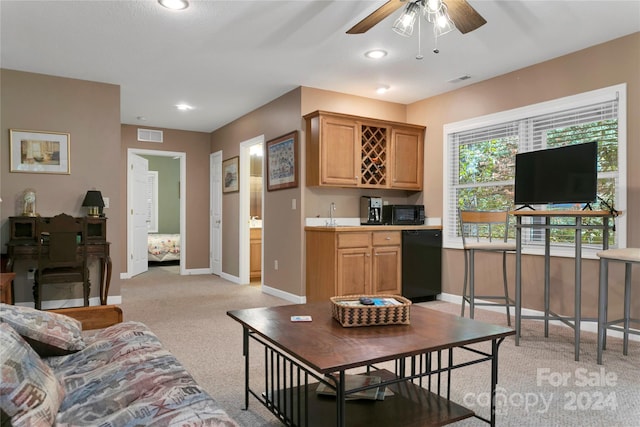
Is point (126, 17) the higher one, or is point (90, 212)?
point (126, 17)

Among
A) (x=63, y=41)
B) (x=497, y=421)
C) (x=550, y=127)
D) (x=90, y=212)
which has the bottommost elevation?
(x=497, y=421)

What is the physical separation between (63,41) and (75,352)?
2979mm

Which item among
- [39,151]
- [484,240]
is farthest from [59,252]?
[484,240]

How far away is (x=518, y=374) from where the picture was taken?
2.75m

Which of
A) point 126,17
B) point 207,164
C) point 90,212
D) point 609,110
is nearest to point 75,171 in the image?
point 90,212

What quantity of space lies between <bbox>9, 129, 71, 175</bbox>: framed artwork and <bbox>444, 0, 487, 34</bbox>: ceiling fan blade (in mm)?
4051

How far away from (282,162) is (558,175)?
3.01 m

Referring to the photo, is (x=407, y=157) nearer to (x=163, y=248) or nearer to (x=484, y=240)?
(x=484, y=240)

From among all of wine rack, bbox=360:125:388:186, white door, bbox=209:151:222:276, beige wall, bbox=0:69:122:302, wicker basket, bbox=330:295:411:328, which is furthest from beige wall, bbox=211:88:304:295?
wicker basket, bbox=330:295:411:328

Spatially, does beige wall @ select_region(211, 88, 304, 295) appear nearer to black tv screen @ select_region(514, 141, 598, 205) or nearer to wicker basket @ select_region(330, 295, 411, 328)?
black tv screen @ select_region(514, 141, 598, 205)

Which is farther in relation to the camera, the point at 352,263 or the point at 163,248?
the point at 163,248

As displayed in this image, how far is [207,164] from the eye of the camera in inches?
298

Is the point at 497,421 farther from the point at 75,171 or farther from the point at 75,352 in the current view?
the point at 75,171

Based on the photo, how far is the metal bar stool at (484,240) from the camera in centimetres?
388
